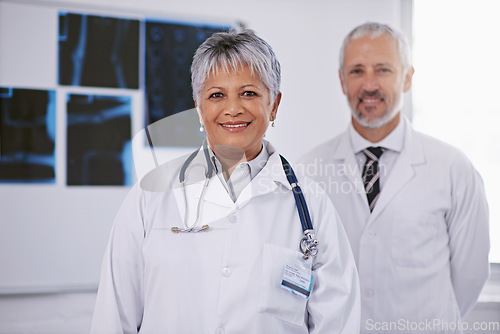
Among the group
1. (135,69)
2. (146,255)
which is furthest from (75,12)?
(146,255)

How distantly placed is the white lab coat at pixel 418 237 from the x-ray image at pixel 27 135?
1.21 m

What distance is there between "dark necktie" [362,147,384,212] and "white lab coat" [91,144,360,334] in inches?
22.6

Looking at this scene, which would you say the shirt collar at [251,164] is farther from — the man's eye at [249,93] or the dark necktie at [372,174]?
the dark necktie at [372,174]

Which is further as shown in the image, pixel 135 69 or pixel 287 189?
pixel 135 69

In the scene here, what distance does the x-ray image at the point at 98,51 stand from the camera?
2051mm

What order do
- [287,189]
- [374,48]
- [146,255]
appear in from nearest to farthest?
[146,255]
[287,189]
[374,48]

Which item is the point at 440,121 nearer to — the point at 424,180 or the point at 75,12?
the point at 424,180

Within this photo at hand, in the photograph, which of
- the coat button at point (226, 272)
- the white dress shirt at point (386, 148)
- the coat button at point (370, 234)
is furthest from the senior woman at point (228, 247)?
the white dress shirt at point (386, 148)

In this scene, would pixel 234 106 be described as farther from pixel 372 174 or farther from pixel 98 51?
pixel 98 51

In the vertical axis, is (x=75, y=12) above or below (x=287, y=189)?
above

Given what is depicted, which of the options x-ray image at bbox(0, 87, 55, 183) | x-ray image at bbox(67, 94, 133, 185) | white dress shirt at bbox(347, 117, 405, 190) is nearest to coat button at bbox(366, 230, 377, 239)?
white dress shirt at bbox(347, 117, 405, 190)

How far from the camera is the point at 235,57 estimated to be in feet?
3.72

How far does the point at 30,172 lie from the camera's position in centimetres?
199

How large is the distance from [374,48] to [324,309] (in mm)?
1087
